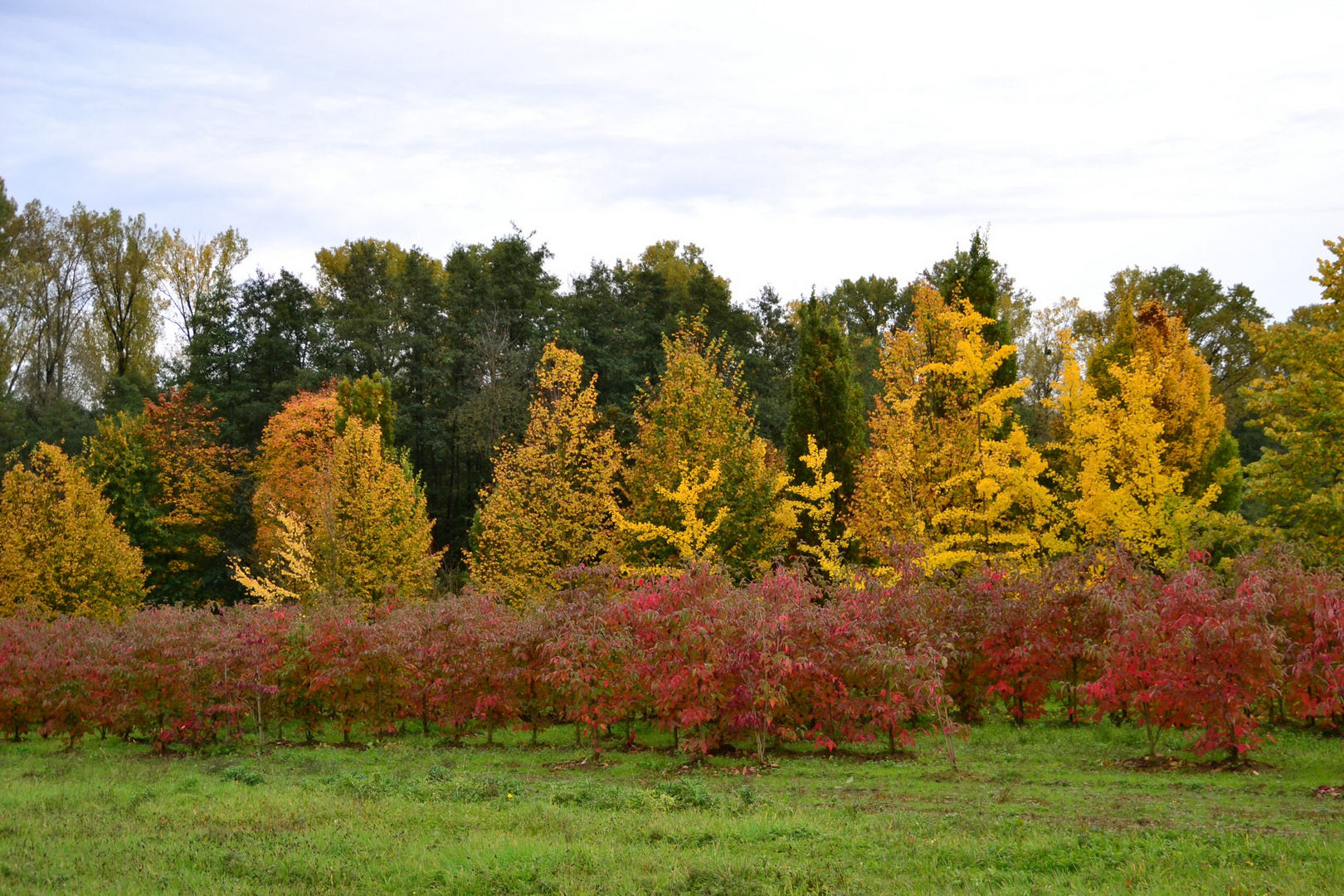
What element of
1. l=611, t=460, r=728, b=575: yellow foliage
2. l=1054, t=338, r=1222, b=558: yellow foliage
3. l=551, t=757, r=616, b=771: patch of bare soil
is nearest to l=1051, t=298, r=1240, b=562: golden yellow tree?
l=1054, t=338, r=1222, b=558: yellow foliage

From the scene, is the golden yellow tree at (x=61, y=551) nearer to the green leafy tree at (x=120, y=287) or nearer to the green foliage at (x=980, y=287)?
the green foliage at (x=980, y=287)

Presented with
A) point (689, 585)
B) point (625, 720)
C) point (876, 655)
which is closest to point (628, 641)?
point (689, 585)

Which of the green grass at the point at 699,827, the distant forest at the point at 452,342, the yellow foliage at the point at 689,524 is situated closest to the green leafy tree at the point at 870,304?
the distant forest at the point at 452,342

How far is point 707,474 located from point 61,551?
1650 cm

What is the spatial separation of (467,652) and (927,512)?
8.18 m

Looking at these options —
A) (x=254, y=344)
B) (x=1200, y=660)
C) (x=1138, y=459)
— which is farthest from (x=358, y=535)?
(x=254, y=344)

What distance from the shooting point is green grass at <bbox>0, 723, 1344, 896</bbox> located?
6164 mm

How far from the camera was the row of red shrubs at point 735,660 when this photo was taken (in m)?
9.59

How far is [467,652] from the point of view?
42.9 feet

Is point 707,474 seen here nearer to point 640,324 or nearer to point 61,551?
point 61,551

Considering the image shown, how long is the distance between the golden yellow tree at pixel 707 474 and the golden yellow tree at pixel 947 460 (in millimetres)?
1937

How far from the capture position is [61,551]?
23625mm

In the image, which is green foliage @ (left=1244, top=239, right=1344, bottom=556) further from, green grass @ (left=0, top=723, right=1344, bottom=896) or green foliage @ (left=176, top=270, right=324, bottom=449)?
green foliage @ (left=176, top=270, right=324, bottom=449)

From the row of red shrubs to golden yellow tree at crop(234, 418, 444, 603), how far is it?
6.79m
